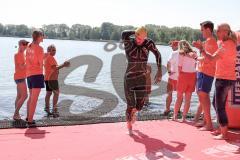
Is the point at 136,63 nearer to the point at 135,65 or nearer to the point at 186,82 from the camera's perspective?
the point at 135,65

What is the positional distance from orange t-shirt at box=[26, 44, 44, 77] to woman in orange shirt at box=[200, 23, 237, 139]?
9.24ft

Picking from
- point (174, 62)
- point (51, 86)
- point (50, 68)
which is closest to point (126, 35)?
point (174, 62)

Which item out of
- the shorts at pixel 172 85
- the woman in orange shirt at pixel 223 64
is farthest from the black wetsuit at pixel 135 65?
the shorts at pixel 172 85

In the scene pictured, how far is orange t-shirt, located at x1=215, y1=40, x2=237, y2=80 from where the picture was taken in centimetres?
597

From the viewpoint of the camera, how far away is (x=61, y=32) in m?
87.2

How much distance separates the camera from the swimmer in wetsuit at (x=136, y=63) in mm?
6422

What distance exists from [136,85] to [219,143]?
1.55 m

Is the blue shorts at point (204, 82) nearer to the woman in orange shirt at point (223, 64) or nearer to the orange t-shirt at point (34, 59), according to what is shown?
the woman in orange shirt at point (223, 64)

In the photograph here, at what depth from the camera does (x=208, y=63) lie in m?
6.71

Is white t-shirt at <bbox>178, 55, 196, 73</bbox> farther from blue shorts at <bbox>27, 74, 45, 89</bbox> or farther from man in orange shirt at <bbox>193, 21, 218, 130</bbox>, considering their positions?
blue shorts at <bbox>27, 74, 45, 89</bbox>

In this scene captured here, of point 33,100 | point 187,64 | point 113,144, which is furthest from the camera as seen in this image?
point 187,64

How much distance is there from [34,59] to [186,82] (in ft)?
9.44

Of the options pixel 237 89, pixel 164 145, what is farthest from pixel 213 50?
pixel 164 145

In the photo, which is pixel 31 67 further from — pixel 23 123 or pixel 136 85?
pixel 136 85
